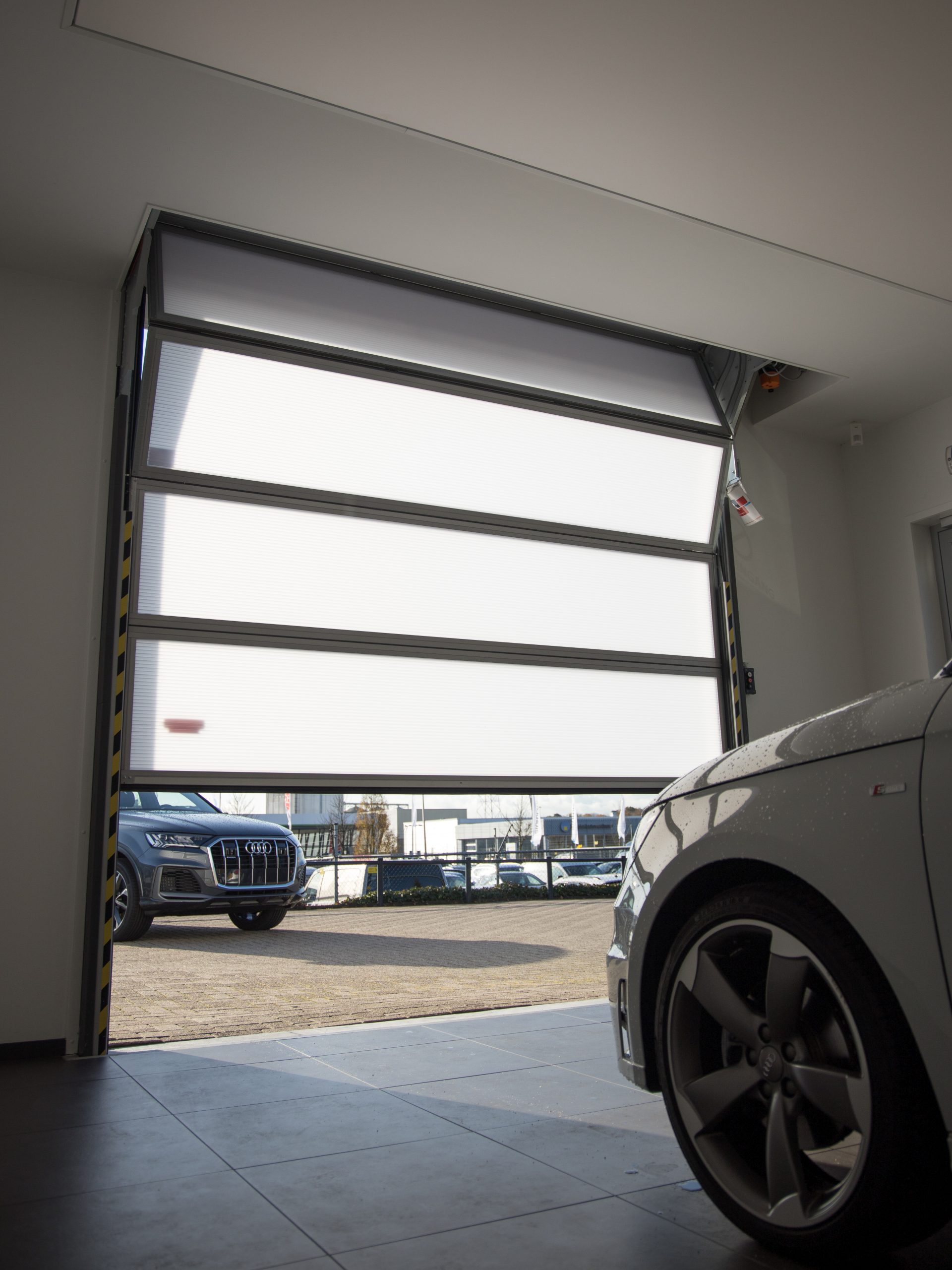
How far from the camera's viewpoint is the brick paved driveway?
4691 millimetres

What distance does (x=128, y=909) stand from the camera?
7.05m

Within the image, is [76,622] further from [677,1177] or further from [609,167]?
[677,1177]

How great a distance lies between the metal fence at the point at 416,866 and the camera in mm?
11688

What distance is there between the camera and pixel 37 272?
4.02m

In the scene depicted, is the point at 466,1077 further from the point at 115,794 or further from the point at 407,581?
the point at 407,581

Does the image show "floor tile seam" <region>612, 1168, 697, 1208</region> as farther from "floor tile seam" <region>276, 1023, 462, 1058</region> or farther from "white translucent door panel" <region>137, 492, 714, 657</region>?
"white translucent door panel" <region>137, 492, 714, 657</region>

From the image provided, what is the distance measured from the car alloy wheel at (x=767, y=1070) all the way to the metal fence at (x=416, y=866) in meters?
9.58

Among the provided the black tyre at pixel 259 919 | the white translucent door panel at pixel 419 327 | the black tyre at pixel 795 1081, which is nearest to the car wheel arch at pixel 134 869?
the black tyre at pixel 259 919

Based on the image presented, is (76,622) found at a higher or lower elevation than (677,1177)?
higher

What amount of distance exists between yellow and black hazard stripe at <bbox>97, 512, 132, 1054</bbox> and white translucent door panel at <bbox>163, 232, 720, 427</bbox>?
106 centimetres

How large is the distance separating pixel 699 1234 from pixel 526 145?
318 centimetres

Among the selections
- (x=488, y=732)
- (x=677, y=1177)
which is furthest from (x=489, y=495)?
(x=677, y=1177)

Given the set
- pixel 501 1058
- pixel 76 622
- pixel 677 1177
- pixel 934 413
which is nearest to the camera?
pixel 677 1177

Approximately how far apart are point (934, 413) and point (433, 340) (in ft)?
9.59
